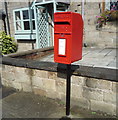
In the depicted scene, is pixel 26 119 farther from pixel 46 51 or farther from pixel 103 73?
pixel 46 51

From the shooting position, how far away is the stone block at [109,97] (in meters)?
2.78

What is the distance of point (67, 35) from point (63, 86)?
58.7 inches

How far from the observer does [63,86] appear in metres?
3.37

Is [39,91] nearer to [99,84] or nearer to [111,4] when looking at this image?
[99,84]

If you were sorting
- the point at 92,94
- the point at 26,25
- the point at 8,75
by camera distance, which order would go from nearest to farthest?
the point at 92,94, the point at 8,75, the point at 26,25

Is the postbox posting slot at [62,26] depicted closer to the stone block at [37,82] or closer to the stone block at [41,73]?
the stone block at [41,73]

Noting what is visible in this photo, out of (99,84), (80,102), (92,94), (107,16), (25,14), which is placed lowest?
(80,102)

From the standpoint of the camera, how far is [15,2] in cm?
877

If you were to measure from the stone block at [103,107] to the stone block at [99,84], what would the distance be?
1.16 ft

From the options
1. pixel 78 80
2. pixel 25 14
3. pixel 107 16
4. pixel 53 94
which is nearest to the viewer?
pixel 78 80

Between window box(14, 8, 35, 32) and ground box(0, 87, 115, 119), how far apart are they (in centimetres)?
542

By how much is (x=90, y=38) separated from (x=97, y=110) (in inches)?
187

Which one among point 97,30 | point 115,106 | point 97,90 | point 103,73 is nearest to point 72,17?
point 103,73

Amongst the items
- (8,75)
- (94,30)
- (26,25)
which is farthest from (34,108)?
(26,25)
